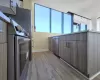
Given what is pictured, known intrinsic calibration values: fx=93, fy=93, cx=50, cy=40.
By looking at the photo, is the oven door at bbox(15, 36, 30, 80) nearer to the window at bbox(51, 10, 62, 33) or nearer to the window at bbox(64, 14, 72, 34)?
the window at bbox(51, 10, 62, 33)

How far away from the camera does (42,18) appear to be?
5.99m

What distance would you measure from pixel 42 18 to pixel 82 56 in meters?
4.66

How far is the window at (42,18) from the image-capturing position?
577cm

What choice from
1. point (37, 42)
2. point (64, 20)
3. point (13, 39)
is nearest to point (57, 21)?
point (64, 20)

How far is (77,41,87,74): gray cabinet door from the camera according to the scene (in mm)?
1712

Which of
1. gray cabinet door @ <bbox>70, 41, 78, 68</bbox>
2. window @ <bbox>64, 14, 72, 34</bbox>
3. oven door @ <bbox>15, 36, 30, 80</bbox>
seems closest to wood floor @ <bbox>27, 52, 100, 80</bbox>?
gray cabinet door @ <bbox>70, 41, 78, 68</bbox>

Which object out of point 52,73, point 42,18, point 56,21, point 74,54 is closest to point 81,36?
point 74,54

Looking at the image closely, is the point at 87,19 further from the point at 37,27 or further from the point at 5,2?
the point at 5,2

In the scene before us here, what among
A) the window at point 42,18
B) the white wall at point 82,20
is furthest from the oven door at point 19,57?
the white wall at point 82,20

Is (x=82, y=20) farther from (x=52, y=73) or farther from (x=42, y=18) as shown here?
(x=52, y=73)

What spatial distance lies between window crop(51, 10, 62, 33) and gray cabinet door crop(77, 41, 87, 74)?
4525 millimetres

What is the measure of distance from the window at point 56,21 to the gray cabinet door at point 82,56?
453cm

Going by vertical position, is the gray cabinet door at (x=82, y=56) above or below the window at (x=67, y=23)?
below

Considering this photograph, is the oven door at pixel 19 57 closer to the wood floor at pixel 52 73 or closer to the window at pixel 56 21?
the wood floor at pixel 52 73
